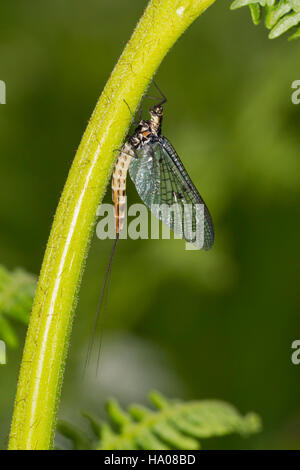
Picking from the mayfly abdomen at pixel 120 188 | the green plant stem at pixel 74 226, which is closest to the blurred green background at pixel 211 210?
the mayfly abdomen at pixel 120 188

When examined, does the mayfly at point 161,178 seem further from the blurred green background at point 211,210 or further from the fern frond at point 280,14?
the blurred green background at point 211,210

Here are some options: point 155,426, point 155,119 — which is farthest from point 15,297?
point 155,119

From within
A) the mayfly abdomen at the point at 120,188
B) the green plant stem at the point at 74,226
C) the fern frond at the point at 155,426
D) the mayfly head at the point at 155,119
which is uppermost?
the mayfly head at the point at 155,119

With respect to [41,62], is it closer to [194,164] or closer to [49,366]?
[194,164]

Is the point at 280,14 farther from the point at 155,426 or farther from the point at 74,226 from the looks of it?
the point at 155,426

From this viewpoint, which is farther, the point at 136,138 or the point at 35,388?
the point at 136,138

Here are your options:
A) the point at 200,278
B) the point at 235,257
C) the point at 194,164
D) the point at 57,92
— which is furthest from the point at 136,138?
the point at 57,92
